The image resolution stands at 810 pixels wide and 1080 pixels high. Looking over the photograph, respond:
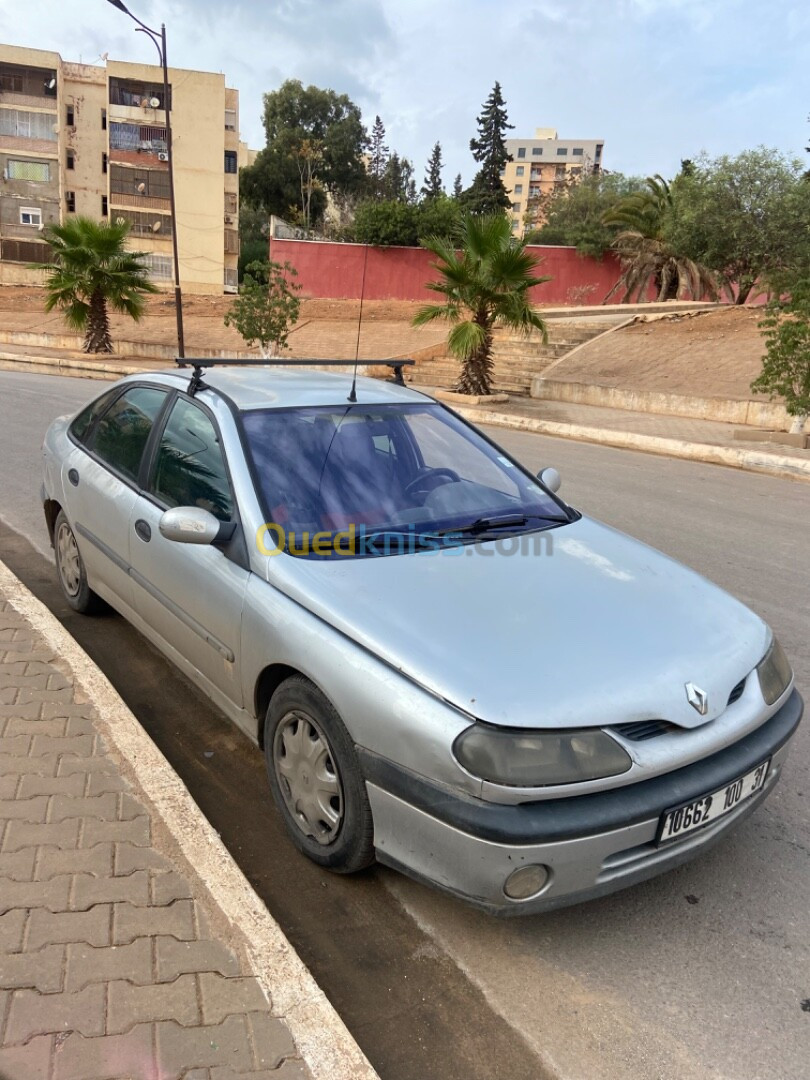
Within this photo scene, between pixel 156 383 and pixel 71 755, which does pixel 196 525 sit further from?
pixel 156 383

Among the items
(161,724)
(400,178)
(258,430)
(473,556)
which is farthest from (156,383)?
(400,178)

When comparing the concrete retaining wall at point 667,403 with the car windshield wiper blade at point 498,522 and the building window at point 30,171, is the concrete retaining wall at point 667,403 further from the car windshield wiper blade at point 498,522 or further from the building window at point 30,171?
the building window at point 30,171

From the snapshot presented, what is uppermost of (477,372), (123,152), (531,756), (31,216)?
(123,152)

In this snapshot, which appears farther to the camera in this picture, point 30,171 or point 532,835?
point 30,171

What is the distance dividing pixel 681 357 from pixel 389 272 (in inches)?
710

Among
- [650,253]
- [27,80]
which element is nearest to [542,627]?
[650,253]

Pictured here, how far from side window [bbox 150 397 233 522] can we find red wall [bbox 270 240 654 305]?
31713mm

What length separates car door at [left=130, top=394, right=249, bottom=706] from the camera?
2.89 meters

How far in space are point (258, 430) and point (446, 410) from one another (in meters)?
1.15

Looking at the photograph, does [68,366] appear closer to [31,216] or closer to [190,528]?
[190,528]

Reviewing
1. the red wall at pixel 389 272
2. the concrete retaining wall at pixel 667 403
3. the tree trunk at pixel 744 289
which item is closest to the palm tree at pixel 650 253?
the red wall at pixel 389 272

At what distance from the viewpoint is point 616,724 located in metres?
2.14

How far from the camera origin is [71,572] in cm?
458

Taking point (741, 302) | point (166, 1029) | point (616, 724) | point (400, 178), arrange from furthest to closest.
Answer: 1. point (400, 178)
2. point (741, 302)
3. point (616, 724)
4. point (166, 1029)
